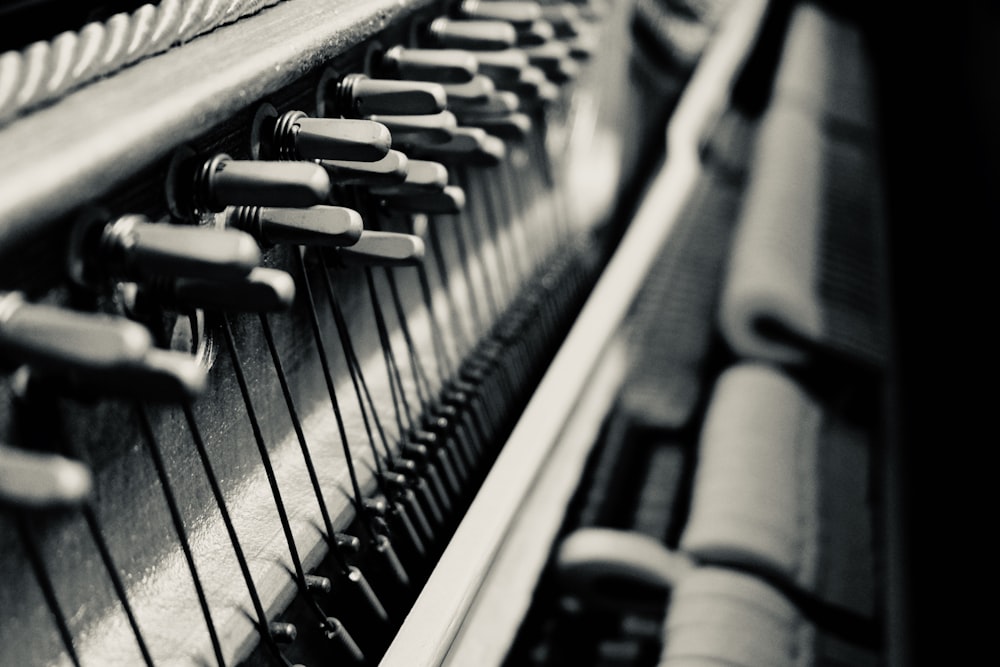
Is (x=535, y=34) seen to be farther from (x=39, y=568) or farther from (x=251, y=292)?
(x=39, y=568)

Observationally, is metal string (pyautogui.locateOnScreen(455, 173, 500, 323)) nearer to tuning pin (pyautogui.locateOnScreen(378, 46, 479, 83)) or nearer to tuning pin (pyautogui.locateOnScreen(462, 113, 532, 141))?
tuning pin (pyautogui.locateOnScreen(462, 113, 532, 141))

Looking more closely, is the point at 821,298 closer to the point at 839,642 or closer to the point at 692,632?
the point at 839,642

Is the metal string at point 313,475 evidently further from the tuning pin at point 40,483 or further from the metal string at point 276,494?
the tuning pin at point 40,483

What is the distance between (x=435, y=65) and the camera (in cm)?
104

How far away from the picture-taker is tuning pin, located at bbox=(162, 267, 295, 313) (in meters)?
0.59

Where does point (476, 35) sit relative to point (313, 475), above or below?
above

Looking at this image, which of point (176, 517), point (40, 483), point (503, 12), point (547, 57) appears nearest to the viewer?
point (40, 483)

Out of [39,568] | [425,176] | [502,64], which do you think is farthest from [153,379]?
[502,64]

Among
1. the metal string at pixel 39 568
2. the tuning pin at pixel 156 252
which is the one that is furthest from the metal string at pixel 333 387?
the metal string at pixel 39 568

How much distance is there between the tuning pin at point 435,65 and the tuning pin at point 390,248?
26 centimetres

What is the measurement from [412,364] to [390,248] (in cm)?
43

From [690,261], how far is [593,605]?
1.58m

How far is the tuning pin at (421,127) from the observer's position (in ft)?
3.10

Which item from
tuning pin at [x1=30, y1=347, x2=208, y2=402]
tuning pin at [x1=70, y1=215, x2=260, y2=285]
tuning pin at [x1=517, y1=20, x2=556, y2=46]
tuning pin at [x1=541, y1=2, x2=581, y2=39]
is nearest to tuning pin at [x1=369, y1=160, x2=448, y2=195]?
tuning pin at [x1=70, y1=215, x2=260, y2=285]
